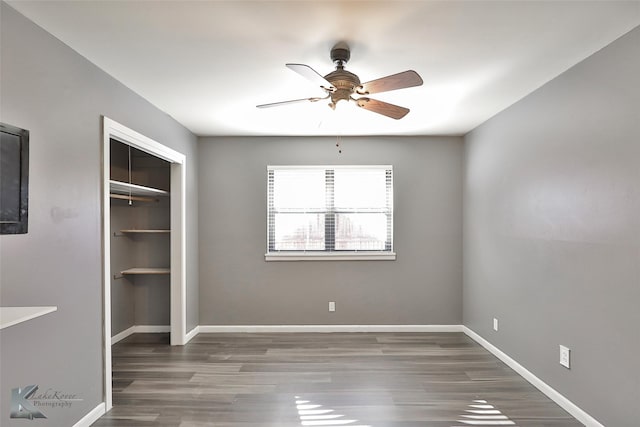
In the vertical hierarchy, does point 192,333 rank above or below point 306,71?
below

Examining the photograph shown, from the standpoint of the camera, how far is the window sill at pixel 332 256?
15.3 feet

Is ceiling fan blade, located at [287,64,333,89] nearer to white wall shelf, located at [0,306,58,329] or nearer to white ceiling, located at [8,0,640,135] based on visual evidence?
white ceiling, located at [8,0,640,135]

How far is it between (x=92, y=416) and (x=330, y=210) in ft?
10.3

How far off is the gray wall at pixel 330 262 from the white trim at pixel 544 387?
843 mm

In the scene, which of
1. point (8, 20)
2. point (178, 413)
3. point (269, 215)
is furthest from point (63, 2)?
point (269, 215)

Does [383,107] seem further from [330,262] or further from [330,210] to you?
[330,262]

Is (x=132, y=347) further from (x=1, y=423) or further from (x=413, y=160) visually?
(x=413, y=160)

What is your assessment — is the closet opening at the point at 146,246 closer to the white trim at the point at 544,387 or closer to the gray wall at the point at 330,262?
the gray wall at the point at 330,262

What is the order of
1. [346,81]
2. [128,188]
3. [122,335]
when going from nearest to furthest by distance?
[346,81] → [128,188] → [122,335]

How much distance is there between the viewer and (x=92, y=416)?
98.7 inches

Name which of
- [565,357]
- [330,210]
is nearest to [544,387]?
[565,357]

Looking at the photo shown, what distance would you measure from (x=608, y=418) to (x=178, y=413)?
9.48 feet

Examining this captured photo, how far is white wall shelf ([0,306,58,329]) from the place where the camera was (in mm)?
1527

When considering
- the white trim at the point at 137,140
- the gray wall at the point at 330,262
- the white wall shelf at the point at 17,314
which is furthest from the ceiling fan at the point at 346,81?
the gray wall at the point at 330,262
